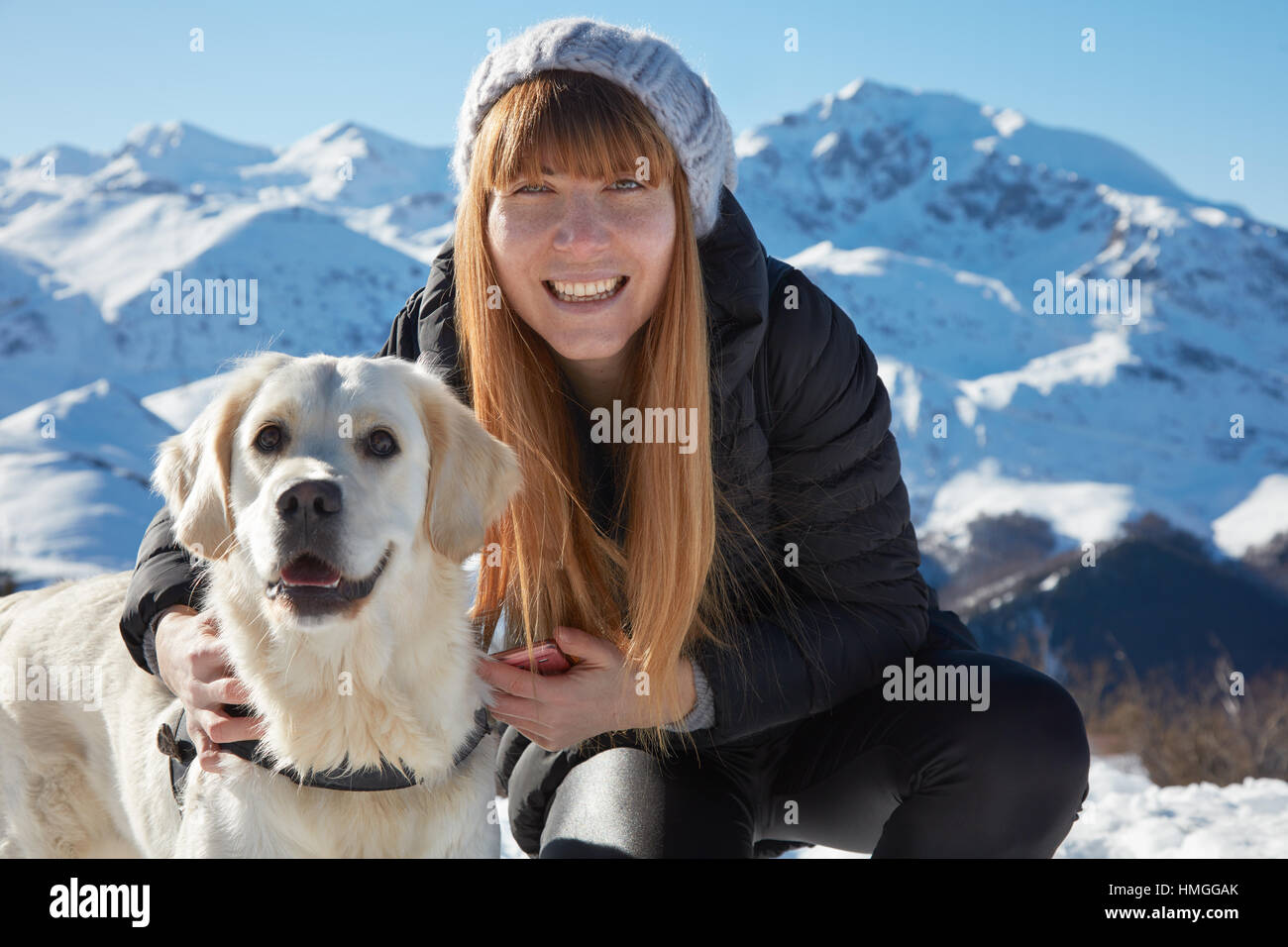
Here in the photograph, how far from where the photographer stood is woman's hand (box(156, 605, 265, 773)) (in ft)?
7.55

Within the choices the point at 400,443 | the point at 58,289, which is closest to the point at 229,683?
the point at 400,443

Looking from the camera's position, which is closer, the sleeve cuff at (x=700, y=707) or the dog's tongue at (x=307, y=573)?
the dog's tongue at (x=307, y=573)

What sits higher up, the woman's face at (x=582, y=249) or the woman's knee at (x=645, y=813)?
the woman's face at (x=582, y=249)

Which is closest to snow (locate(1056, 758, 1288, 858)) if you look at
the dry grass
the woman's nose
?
the woman's nose

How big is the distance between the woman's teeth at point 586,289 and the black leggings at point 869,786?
1.19 metres

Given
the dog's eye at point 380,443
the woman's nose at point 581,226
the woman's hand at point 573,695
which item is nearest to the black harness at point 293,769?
the woman's hand at point 573,695

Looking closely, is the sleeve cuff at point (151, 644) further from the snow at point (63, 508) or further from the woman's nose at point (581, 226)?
the snow at point (63, 508)

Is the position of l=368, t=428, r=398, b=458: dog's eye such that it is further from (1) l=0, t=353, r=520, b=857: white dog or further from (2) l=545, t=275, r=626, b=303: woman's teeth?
(2) l=545, t=275, r=626, b=303: woman's teeth

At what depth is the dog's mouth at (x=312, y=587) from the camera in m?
2.11

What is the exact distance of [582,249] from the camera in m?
2.40

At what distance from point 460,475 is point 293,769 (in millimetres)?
734

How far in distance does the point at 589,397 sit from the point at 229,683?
1.13m

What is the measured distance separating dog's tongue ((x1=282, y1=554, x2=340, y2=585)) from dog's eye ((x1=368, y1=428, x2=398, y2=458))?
0.27 meters
